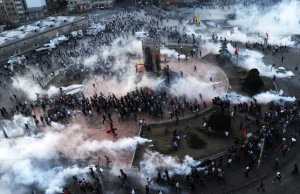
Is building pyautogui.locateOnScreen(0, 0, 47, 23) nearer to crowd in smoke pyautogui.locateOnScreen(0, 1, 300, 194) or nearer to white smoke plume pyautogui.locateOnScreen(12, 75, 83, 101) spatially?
crowd in smoke pyautogui.locateOnScreen(0, 1, 300, 194)

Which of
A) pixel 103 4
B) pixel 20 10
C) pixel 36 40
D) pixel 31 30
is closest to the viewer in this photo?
pixel 36 40

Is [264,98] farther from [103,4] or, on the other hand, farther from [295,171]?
[103,4]

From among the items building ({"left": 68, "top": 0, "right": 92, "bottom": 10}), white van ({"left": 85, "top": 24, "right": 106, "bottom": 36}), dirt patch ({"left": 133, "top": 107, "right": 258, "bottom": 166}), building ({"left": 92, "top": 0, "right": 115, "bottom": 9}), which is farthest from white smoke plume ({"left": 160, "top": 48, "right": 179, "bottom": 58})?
building ({"left": 68, "top": 0, "right": 92, "bottom": 10})

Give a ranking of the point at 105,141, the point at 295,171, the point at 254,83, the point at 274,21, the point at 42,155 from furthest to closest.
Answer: the point at 274,21 → the point at 254,83 → the point at 105,141 → the point at 42,155 → the point at 295,171

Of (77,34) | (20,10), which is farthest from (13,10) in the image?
(77,34)

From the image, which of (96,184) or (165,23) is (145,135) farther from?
(165,23)
